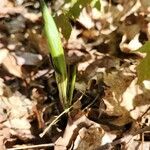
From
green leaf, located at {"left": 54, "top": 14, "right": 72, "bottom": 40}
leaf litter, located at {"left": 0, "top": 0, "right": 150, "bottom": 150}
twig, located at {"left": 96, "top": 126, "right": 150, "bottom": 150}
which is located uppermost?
green leaf, located at {"left": 54, "top": 14, "right": 72, "bottom": 40}

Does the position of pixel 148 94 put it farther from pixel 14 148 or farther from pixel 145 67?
pixel 14 148

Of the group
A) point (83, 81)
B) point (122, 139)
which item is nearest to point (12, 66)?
point (83, 81)

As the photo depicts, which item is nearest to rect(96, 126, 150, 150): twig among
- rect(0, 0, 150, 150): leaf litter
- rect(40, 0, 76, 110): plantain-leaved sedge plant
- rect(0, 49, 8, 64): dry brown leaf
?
rect(0, 0, 150, 150): leaf litter

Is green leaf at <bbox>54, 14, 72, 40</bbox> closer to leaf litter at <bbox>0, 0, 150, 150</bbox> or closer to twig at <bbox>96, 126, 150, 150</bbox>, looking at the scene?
leaf litter at <bbox>0, 0, 150, 150</bbox>

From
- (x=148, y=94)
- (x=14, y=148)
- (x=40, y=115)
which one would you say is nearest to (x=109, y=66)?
(x=148, y=94)

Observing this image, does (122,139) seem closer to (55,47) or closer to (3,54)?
(55,47)

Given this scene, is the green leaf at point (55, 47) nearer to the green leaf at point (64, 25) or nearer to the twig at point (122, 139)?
the green leaf at point (64, 25)

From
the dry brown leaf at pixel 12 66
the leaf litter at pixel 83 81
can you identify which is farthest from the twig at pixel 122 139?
the dry brown leaf at pixel 12 66
